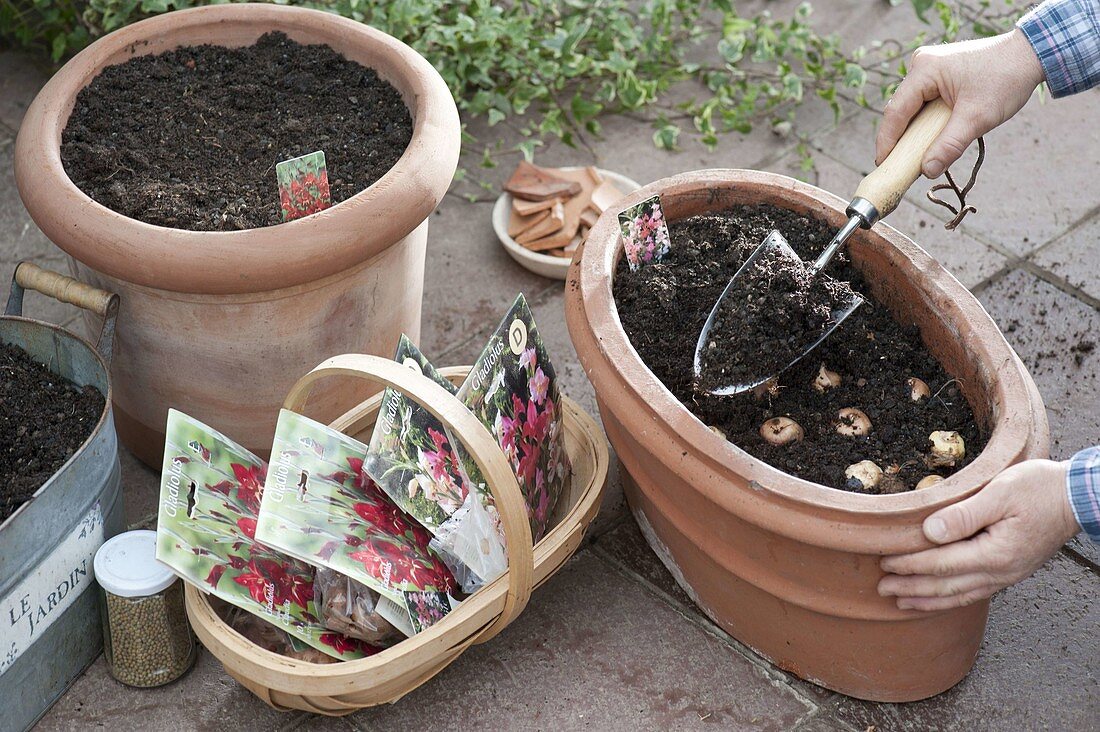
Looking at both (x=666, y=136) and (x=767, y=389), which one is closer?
(x=767, y=389)

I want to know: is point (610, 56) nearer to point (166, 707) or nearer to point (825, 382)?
point (825, 382)

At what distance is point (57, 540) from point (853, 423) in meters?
1.28

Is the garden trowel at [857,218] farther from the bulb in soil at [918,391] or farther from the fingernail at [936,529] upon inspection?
the fingernail at [936,529]

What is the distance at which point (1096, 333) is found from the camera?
8.25ft

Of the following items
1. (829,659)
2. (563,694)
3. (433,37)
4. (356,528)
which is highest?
(433,37)

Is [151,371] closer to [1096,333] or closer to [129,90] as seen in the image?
[129,90]

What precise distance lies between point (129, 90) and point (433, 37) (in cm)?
94

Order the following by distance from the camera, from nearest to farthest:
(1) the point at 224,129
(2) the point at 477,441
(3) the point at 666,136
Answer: (2) the point at 477,441 → (1) the point at 224,129 → (3) the point at 666,136

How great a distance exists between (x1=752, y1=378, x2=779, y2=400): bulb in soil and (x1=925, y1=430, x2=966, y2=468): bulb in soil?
0.27 metres

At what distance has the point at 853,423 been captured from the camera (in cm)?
177

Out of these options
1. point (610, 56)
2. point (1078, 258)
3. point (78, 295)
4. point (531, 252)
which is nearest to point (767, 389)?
point (531, 252)

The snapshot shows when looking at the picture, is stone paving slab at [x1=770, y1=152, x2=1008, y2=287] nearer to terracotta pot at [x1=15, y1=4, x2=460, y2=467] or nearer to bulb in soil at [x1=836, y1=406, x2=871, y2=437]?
bulb in soil at [x1=836, y1=406, x2=871, y2=437]

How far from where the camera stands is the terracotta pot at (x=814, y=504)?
1.53 meters

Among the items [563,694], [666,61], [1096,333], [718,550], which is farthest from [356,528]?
[666,61]
